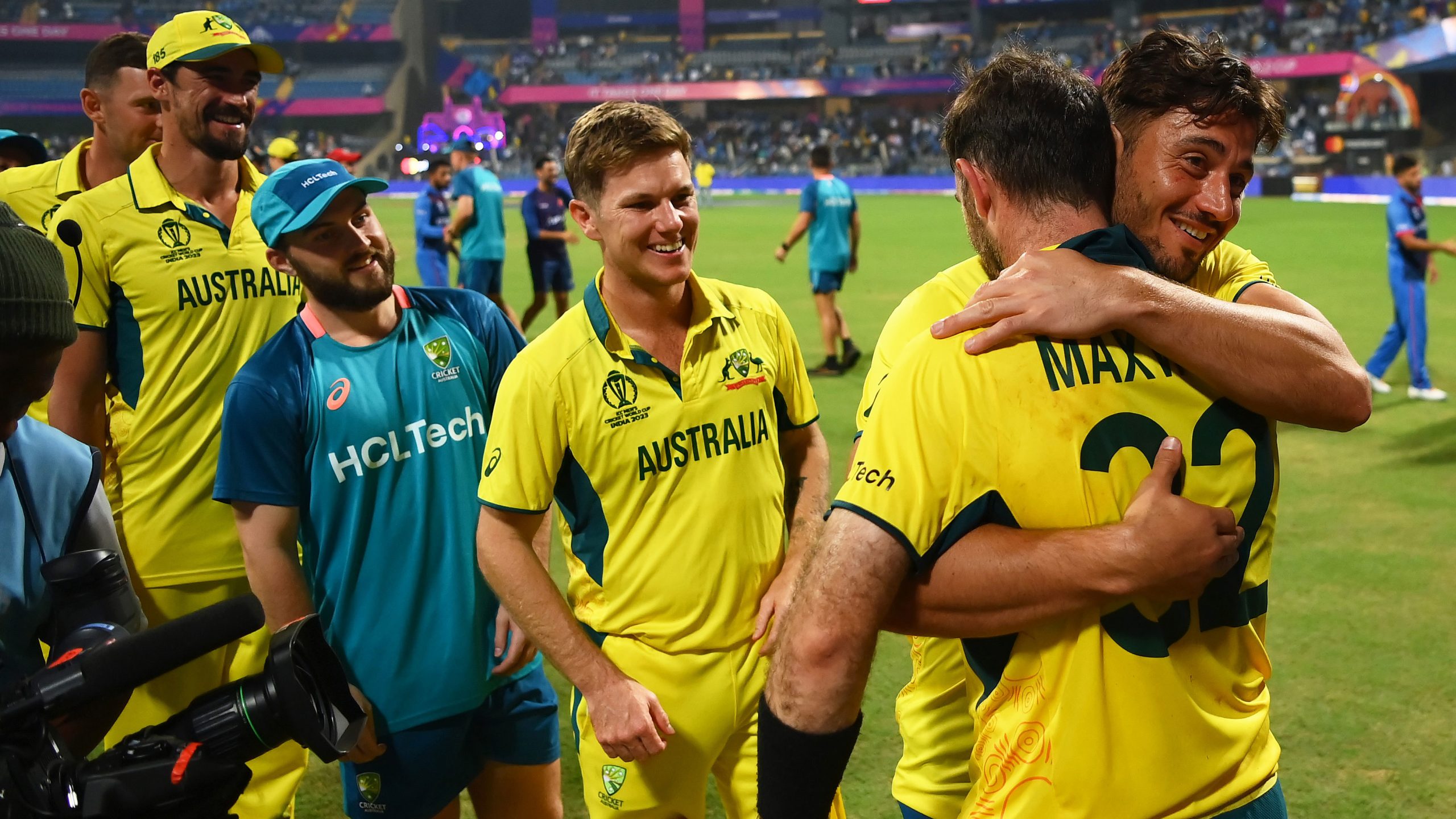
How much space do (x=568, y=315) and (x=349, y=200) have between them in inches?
29.5

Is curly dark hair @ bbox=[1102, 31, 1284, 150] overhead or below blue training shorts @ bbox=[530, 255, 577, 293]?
overhead

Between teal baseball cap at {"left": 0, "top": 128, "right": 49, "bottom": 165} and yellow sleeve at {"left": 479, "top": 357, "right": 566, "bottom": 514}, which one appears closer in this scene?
yellow sleeve at {"left": 479, "top": 357, "right": 566, "bottom": 514}

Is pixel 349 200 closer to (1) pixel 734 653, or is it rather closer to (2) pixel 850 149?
(1) pixel 734 653

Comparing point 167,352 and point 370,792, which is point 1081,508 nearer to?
point 370,792

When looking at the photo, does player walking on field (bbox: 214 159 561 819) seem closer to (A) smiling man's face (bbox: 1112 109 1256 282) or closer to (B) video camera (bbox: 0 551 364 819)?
(B) video camera (bbox: 0 551 364 819)

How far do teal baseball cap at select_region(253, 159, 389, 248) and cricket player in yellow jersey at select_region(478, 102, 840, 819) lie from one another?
0.66 metres

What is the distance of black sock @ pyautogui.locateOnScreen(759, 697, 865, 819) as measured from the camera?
5.81ft

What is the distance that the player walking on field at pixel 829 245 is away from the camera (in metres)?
12.2

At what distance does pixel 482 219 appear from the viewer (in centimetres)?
1310

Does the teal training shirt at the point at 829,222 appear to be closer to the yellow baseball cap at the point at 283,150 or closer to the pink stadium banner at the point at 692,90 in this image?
the yellow baseball cap at the point at 283,150

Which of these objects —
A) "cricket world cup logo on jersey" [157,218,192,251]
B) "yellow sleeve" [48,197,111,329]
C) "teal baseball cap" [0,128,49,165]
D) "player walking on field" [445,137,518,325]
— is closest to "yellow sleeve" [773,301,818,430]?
"cricket world cup logo on jersey" [157,218,192,251]

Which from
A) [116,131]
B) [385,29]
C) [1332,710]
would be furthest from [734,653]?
[385,29]

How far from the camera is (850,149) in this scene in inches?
2226

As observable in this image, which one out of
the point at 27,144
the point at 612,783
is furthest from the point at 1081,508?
the point at 27,144
